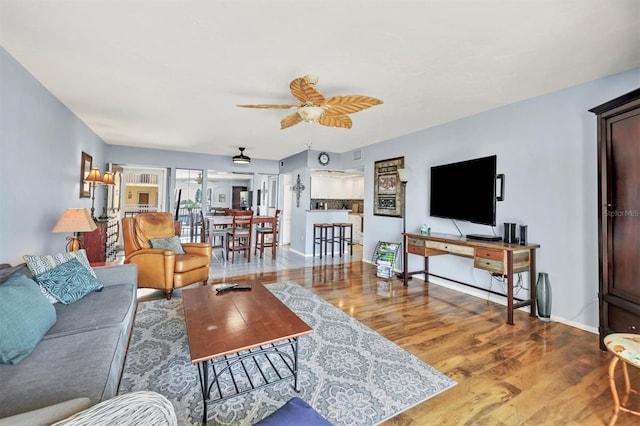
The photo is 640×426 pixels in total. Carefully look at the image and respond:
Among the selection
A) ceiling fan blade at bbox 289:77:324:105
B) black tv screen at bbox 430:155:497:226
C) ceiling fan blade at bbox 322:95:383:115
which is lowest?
black tv screen at bbox 430:155:497:226

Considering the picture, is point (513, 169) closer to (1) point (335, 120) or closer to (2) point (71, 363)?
(1) point (335, 120)

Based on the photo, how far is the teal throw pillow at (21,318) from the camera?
52.6 inches

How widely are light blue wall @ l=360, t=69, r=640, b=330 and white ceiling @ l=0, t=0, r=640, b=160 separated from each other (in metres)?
Answer: 0.21

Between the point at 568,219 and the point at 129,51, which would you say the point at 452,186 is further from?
the point at 129,51

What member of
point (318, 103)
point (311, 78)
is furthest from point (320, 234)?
point (311, 78)

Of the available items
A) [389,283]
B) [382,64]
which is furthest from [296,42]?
[389,283]

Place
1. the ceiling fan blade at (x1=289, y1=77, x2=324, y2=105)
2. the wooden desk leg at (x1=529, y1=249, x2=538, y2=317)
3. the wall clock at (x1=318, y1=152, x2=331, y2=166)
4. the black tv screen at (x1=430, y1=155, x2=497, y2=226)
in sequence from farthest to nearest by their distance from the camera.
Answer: the wall clock at (x1=318, y1=152, x2=331, y2=166)
the black tv screen at (x1=430, y1=155, x2=497, y2=226)
the wooden desk leg at (x1=529, y1=249, x2=538, y2=317)
the ceiling fan blade at (x1=289, y1=77, x2=324, y2=105)

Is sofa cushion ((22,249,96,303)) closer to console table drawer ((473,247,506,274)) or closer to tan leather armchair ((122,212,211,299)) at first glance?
tan leather armchair ((122,212,211,299))

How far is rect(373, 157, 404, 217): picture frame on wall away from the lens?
196 inches

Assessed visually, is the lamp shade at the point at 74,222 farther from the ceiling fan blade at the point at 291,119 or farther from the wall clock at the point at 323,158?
the wall clock at the point at 323,158

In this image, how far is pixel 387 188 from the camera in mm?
5238

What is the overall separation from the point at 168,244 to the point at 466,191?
3.99 m

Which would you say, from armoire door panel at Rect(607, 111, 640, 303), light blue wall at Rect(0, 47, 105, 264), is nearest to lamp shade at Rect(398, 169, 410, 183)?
armoire door panel at Rect(607, 111, 640, 303)

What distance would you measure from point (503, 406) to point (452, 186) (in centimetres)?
270
